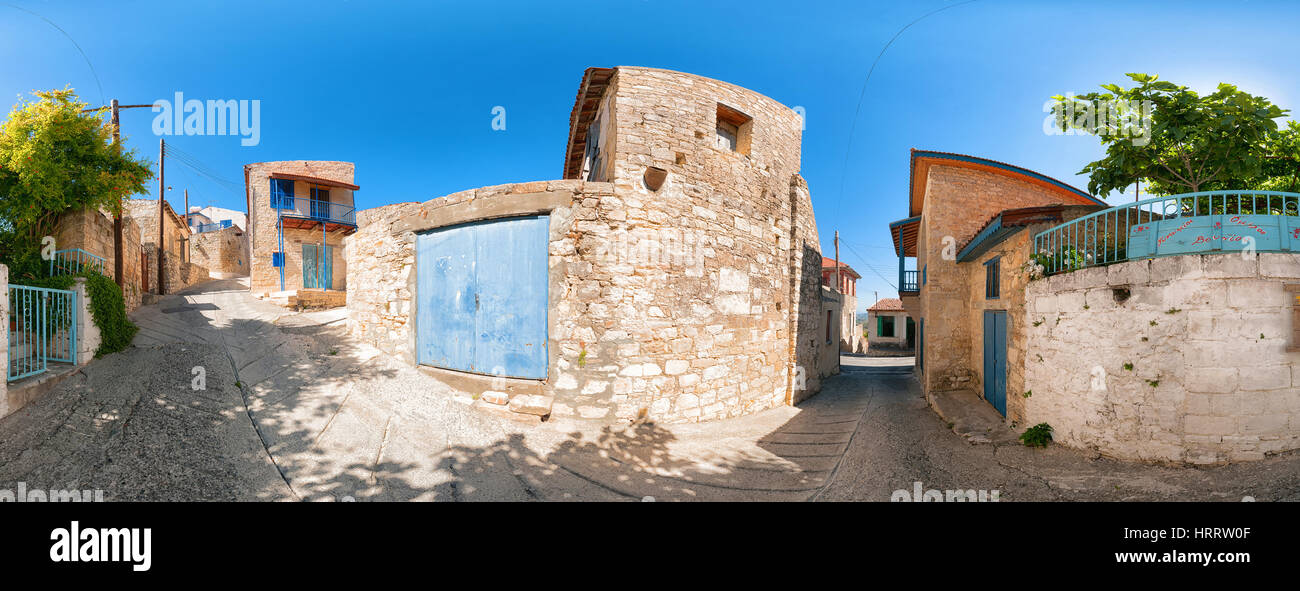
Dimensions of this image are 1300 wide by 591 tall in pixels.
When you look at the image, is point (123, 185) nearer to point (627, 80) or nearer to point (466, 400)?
point (466, 400)

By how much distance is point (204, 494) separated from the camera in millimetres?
3381

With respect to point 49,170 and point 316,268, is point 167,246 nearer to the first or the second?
point 316,268

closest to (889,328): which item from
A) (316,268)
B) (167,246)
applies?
(316,268)

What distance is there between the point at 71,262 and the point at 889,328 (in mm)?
32094

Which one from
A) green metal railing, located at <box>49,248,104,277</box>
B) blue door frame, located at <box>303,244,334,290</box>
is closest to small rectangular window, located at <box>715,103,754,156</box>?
green metal railing, located at <box>49,248,104,277</box>

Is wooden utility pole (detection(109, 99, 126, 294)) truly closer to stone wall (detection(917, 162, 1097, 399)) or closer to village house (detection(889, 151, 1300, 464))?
village house (detection(889, 151, 1300, 464))

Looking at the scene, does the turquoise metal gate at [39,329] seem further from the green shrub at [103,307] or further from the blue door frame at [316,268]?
the blue door frame at [316,268]

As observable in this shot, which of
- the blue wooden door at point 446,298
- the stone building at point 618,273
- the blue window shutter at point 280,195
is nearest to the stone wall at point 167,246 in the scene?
the blue window shutter at point 280,195

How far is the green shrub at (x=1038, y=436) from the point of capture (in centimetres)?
530

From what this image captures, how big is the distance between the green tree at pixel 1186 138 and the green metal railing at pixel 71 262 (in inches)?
651

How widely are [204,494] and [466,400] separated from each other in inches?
109

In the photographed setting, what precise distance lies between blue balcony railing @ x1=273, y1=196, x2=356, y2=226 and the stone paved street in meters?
14.2

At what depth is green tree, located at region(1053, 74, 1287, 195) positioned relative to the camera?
5.58 m
